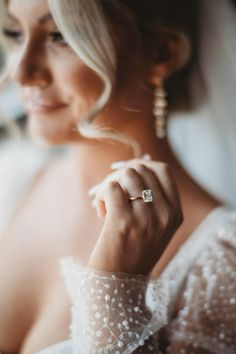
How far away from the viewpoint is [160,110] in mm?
1006

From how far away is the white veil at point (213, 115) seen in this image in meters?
0.92

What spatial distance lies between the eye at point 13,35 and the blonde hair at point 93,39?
17 centimetres

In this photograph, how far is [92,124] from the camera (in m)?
0.80

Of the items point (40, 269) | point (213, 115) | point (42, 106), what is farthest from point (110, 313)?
point (213, 115)

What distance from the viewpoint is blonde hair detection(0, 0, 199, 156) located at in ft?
2.55

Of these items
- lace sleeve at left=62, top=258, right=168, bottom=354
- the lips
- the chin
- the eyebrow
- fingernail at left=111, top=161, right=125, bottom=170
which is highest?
the eyebrow

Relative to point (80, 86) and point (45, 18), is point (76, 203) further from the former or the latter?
point (45, 18)

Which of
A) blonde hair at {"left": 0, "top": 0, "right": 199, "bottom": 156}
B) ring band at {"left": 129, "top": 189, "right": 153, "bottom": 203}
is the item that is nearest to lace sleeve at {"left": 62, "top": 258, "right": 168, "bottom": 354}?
ring band at {"left": 129, "top": 189, "right": 153, "bottom": 203}

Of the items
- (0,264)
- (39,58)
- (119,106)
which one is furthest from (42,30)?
(0,264)

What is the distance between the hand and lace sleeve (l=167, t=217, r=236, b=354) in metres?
0.13

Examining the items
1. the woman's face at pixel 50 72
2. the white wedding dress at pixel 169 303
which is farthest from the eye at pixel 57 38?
the white wedding dress at pixel 169 303

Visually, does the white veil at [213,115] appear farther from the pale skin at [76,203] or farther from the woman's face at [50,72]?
the woman's face at [50,72]

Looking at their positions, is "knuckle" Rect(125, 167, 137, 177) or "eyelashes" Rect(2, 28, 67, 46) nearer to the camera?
"knuckle" Rect(125, 167, 137, 177)

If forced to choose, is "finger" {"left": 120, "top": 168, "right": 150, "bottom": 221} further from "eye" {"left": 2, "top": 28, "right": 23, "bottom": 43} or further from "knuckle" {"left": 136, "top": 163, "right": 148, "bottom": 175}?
"eye" {"left": 2, "top": 28, "right": 23, "bottom": 43}
